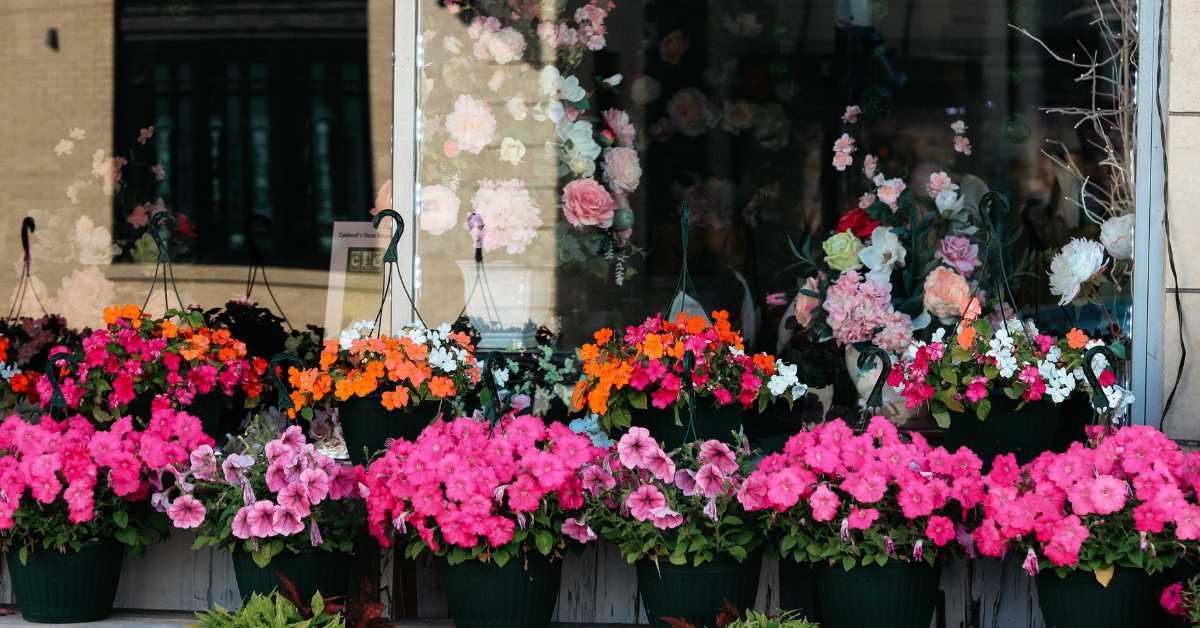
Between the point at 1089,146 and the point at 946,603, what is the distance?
5.01ft

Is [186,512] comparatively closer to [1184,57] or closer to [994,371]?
[994,371]

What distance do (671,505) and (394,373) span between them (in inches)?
34.8

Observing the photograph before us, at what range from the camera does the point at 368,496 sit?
343 cm

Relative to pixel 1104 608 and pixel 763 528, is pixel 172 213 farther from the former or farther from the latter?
pixel 1104 608

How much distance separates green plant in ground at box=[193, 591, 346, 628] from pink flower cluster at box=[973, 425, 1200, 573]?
4.77 feet

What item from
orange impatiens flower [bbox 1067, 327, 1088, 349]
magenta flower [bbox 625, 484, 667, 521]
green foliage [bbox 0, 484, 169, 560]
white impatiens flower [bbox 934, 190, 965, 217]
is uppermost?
white impatiens flower [bbox 934, 190, 965, 217]

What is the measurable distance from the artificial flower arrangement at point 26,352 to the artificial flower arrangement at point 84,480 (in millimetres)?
605

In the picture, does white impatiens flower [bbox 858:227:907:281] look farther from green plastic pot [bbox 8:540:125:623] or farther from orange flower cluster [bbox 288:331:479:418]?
green plastic pot [bbox 8:540:125:623]

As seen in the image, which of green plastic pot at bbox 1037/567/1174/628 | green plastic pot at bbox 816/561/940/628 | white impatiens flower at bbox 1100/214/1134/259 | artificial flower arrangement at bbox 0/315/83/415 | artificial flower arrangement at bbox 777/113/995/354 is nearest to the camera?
green plastic pot at bbox 1037/567/1174/628

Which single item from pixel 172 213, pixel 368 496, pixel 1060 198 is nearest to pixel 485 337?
pixel 368 496

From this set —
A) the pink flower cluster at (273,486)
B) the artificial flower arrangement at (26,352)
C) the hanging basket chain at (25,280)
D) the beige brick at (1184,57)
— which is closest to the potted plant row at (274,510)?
the pink flower cluster at (273,486)

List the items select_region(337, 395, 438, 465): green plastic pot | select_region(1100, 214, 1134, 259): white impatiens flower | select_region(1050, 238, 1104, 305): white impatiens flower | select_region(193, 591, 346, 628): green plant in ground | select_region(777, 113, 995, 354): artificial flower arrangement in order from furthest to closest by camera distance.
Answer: select_region(777, 113, 995, 354): artificial flower arrangement, select_region(1050, 238, 1104, 305): white impatiens flower, select_region(1100, 214, 1134, 259): white impatiens flower, select_region(337, 395, 438, 465): green plastic pot, select_region(193, 591, 346, 628): green plant in ground

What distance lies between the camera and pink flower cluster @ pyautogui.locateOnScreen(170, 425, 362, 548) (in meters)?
3.33

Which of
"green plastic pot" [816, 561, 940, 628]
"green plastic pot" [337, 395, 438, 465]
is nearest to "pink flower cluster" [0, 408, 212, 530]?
"green plastic pot" [337, 395, 438, 465]
